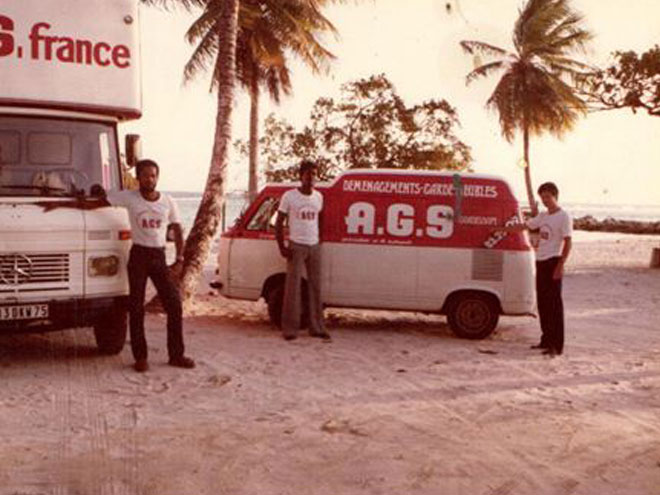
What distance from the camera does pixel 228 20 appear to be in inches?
537

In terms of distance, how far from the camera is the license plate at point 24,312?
7.53 metres

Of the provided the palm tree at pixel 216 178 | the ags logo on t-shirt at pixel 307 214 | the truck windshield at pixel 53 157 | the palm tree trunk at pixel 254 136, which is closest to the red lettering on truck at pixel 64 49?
the truck windshield at pixel 53 157

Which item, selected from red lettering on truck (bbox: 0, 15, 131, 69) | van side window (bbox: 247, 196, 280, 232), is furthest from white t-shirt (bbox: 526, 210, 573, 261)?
red lettering on truck (bbox: 0, 15, 131, 69)

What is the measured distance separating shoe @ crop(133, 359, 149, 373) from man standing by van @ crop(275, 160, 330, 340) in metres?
2.37

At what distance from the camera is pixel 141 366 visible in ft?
26.5

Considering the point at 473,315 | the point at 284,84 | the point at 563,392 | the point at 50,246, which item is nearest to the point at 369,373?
the point at 563,392

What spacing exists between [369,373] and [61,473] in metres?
3.87

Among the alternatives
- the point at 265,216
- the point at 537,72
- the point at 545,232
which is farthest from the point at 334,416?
the point at 537,72

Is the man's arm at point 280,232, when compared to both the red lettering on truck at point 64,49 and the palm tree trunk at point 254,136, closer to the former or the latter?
the red lettering on truck at point 64,49

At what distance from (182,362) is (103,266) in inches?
49.5

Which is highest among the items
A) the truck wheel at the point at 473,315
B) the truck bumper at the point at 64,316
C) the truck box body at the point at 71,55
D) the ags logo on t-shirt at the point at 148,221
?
the truck box body at the point at 71,55

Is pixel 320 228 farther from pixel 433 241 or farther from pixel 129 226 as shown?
pixel 129 226

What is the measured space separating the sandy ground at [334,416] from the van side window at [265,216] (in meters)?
1.39

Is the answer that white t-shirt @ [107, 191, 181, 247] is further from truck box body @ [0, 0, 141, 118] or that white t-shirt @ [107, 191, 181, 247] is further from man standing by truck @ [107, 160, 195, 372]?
truck box body @ [0, 0, 141, 118]
